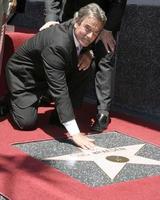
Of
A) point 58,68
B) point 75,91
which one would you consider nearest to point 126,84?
point 75,91

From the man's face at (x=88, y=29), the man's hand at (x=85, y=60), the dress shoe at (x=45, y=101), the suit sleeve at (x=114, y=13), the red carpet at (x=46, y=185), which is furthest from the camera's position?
the dress shoe at (x=45, y=101)

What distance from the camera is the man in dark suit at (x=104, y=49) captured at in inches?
170

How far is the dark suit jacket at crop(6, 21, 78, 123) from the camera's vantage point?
12.2 feet

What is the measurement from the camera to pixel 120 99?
5.42m

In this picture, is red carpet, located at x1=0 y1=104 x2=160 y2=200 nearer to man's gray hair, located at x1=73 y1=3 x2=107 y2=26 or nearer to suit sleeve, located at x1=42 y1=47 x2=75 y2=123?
suit sleeve, located at x1=42 y1=47 x2=75 y2=123

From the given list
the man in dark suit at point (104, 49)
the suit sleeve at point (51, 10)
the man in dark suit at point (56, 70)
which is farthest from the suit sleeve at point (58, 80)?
the suit sleeve at point (51, 10)

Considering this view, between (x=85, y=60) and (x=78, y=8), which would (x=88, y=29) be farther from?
(x=78, y=8)

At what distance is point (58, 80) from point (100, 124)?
0.77 metres

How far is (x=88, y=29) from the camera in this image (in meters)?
3.69

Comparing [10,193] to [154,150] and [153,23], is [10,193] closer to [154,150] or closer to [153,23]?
[154,150]

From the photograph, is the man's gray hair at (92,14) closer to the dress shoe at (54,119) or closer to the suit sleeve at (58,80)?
the suit sleeve at (58,80)

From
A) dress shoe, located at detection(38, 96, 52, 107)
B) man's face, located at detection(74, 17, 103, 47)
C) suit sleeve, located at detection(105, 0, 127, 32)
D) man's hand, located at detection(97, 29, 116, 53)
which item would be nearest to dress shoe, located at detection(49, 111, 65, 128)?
dress shoe, located at detection(38, 96, 52, 107)

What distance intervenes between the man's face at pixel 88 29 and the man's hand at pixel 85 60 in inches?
14.7

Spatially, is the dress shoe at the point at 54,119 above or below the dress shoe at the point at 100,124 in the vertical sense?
below
